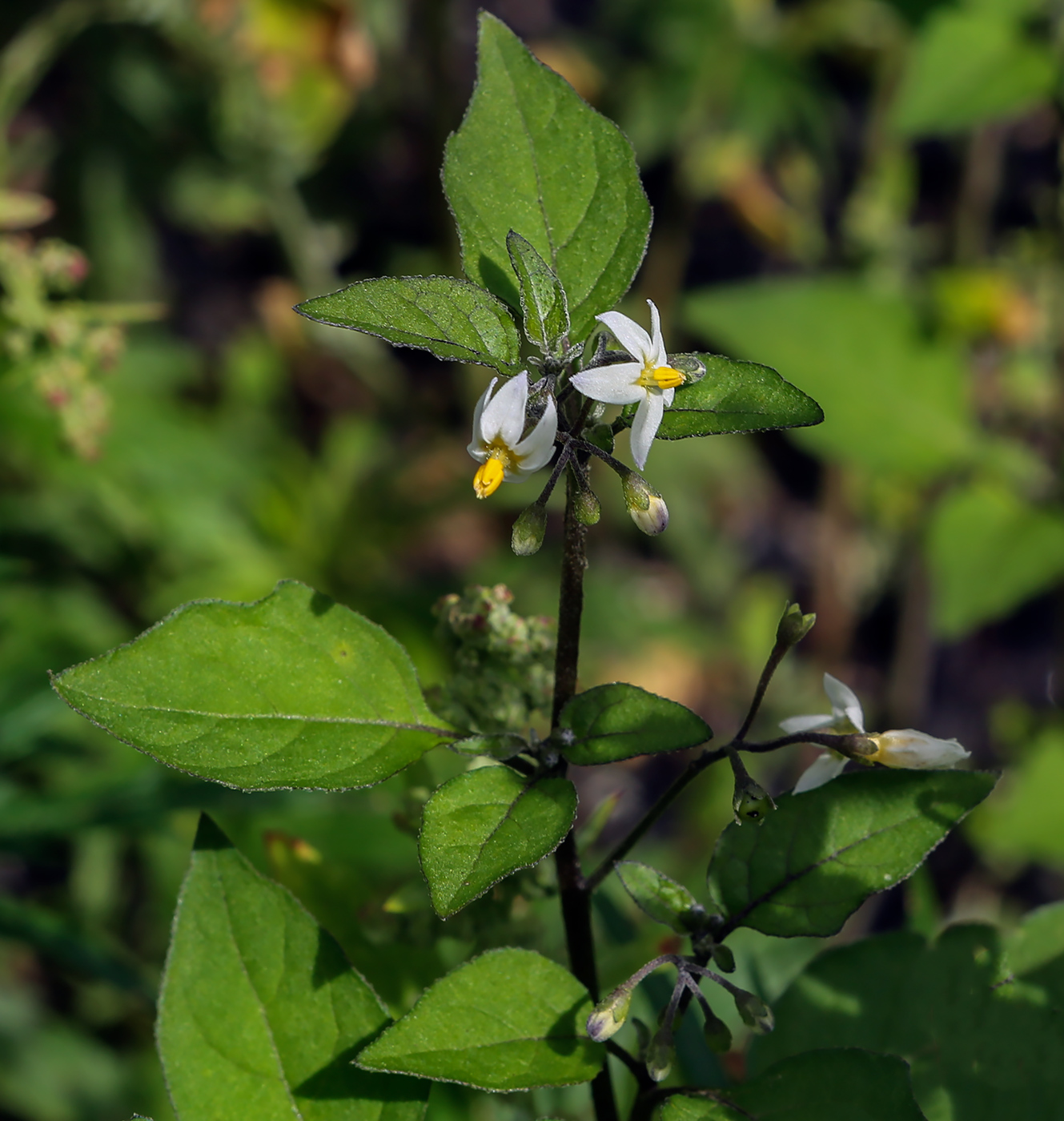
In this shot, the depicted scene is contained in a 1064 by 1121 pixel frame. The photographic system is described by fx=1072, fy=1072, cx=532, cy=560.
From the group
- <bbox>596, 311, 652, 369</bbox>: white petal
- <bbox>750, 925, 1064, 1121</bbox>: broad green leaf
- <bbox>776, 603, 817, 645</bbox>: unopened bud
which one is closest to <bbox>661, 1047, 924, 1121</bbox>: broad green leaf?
<bbox>750, 925, 1064, 1121</bbox>: broad green leaf

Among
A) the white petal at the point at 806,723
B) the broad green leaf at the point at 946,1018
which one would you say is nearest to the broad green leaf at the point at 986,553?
the broad green leaf at the point at 946,1018

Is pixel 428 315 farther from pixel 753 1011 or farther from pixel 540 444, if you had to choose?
pixel 753 1011

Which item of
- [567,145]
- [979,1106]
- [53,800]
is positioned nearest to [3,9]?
[53,800]

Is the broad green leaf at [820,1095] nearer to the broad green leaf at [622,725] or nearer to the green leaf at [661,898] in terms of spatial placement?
the green leaf at [661,898]

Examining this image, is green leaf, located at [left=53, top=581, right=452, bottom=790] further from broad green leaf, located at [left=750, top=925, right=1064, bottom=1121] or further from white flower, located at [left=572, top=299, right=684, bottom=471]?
broad green leaf, located at [left=750, top=925, right=1064, bottom=1121]

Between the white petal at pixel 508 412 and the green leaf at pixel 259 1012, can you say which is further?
the green leaf at pixel 259 1012

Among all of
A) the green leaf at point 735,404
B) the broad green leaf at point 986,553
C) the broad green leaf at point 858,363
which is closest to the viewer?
the green leaf at point 735,404
